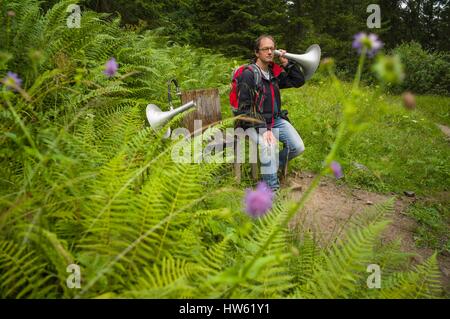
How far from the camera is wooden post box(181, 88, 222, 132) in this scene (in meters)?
4.19

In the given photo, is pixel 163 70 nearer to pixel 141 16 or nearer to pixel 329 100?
pixel 141 16

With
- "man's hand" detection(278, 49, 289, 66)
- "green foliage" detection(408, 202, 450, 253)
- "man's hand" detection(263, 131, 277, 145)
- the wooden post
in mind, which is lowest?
"green foliage" detection(408, 202, 450, 253)

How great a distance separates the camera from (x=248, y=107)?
398 cm

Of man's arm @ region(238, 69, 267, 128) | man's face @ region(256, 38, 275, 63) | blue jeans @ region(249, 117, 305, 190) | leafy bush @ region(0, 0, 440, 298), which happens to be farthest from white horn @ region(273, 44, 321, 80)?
leafy bush @ region(0, 0, 440, 298)

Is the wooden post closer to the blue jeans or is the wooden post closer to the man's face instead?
the blue jeans

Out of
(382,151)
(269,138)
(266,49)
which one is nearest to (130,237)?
(269,138)

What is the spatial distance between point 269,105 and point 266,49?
2.19 ft

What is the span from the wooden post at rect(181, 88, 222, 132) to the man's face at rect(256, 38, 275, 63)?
29.9 inches

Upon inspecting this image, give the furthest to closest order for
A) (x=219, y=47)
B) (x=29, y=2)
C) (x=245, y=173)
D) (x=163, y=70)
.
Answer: (x=219, y=47) → (x=163, y=70) → (x=245, y=173) → (x=29, y=2)

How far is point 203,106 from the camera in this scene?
4.29 metres

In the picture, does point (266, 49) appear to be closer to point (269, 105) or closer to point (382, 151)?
point (269, 105)

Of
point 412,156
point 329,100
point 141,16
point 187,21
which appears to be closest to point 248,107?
point 412,156

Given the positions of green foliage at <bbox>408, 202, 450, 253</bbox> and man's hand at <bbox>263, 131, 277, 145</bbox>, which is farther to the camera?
man's hand at <bbox>263, 131, 277, 145</bbox>
